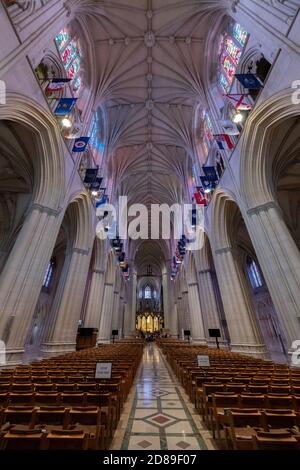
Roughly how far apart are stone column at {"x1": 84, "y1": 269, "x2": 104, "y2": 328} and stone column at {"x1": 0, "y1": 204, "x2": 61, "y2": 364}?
10.3 metres

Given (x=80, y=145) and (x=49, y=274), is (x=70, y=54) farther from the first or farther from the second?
(x=49, y=274)

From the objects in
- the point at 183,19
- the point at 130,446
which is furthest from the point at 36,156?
the point at 183,19

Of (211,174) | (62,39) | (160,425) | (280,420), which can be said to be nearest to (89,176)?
(62,39)

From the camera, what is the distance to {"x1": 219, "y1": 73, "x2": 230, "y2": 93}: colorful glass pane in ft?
48.3

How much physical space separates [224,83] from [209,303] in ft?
56.5

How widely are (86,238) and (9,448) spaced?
1463cm

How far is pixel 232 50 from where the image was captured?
1404 cm

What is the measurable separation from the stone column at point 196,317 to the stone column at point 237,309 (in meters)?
9.52

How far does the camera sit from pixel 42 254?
9797 millimetres

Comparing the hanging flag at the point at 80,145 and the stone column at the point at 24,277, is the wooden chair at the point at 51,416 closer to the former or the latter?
the stone column at the point at 24,277

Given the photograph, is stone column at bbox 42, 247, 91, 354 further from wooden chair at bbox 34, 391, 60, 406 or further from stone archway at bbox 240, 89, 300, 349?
stone archway at bbox 240, 89, 300, 349

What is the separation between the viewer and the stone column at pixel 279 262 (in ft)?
27.6

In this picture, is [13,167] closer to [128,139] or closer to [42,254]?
[42,254]

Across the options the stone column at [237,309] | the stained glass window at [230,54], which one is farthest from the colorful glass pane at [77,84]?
the stone column at [237,309]
